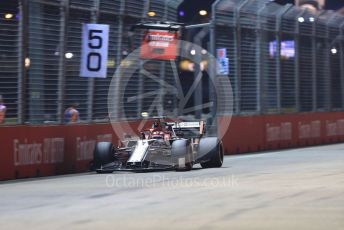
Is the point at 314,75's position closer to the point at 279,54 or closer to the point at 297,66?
the point at 297,66

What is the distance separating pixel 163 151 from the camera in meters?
15.1

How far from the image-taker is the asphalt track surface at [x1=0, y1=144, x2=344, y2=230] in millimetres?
8281

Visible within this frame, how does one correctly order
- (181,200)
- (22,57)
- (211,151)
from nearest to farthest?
1. (181,200)
2. (22,57)
3. (211,151)

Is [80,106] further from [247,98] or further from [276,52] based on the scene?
[276,52]

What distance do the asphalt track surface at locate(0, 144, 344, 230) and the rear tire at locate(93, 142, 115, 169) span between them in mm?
490

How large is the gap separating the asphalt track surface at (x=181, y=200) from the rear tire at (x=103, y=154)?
490mm

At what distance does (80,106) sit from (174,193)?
7376 millimetres

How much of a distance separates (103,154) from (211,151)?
2596 mm

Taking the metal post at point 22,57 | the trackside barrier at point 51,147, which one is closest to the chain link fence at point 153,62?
the metal post at point 22,57

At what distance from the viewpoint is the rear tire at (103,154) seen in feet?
50.5

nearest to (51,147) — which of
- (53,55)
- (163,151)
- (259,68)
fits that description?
(53,55)

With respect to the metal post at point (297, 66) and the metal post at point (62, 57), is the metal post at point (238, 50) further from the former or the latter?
the metal post at point (62, 57)

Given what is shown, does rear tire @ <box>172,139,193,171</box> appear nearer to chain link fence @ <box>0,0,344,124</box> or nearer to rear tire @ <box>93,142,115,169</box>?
rear tire @ <box>93,142,115,169</box>

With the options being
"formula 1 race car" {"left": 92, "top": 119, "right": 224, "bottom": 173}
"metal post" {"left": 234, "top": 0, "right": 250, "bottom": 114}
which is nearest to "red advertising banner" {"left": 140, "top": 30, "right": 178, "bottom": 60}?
"formula 1 race car" {"left": 92, "top": 119, "right": 224, "bottom": 173}
